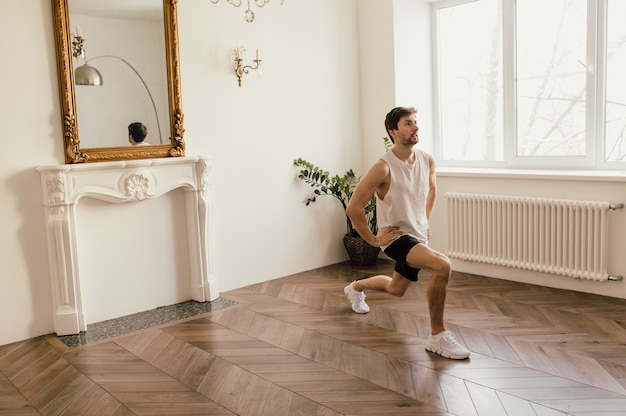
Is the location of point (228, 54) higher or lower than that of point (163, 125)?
higher

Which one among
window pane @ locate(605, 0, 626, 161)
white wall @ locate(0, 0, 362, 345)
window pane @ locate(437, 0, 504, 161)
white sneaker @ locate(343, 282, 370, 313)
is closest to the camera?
white wall @ locate(0, 0, 362, 345)

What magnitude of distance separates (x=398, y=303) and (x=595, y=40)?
2.49 meters

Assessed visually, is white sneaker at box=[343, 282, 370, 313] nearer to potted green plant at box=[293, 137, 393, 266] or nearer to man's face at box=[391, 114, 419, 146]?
man's face at box=[391, 114, 419, 146]

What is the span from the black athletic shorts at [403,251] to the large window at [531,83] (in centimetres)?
207

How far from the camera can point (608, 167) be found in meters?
4.93

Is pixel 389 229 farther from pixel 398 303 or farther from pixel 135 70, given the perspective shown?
pixel 135 70

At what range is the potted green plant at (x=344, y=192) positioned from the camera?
571cm

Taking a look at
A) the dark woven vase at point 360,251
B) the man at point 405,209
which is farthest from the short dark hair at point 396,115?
the dark woven vase at point 360,251

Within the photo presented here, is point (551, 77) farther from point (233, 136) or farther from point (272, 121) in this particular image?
point (233, 136)

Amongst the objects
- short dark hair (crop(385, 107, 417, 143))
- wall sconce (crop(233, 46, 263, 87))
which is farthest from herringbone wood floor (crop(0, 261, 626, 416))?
wall sconce (crop(233, 46, 263, 87))

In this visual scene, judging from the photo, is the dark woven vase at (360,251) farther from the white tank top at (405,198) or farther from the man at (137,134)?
the man at (137,134)

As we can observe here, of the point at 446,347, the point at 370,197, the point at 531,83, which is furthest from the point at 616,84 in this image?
the point at 446,347

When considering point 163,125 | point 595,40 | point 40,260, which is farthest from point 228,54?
point 595,40

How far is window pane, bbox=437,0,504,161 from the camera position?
5.67 meters
